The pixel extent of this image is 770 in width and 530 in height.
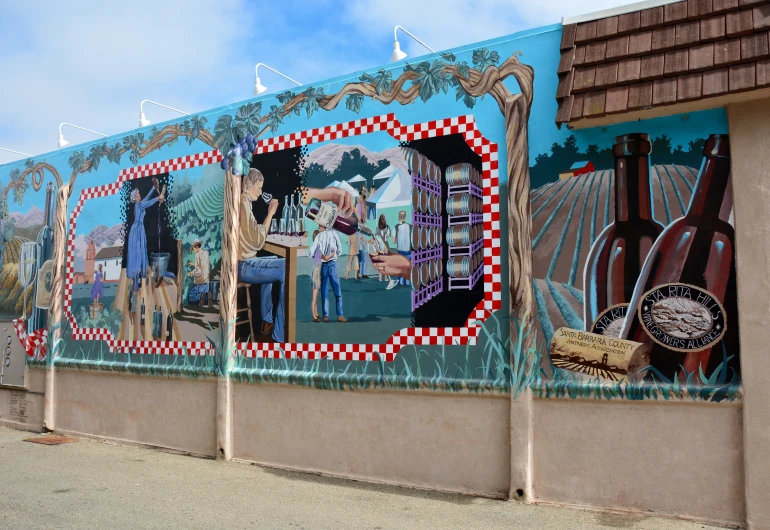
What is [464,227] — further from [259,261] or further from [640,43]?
[259,261]

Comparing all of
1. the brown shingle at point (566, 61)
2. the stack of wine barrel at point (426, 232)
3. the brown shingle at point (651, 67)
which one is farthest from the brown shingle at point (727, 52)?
the stack of wine barrel at point (426, 232)

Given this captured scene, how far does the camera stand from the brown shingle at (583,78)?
6.17m

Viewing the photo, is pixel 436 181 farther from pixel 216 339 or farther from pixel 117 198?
pixel 117 198

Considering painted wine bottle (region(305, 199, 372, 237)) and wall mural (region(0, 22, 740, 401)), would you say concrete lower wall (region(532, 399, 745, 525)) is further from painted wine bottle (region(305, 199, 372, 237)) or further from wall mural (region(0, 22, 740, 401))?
painted wine bottle (region(305, 199, 372, 237))

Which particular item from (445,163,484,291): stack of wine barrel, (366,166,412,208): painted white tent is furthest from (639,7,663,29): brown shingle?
(366,166,412,208): painted white tent

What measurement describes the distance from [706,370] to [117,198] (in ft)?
27.9

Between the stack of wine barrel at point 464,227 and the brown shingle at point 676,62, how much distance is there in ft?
6.62

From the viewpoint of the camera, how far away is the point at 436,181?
730 centimetres

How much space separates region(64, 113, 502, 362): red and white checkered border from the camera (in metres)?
6.88

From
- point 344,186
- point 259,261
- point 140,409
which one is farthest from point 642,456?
point 140,409

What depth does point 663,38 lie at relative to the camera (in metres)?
5.98

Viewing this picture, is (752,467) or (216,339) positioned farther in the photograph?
(216,339)

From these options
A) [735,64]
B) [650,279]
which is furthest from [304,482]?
[735,64]

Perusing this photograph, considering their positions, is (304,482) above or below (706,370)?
below
